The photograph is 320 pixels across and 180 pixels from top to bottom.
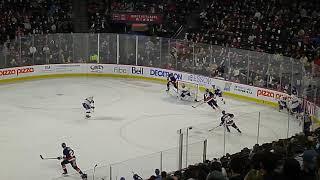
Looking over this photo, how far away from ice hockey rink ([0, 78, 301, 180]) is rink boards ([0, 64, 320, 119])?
1.35ft

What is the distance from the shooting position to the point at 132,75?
2467cm

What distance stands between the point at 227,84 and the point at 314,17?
541 centimetres

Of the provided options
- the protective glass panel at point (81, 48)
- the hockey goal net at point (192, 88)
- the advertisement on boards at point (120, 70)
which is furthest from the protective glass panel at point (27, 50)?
the hockey goal net at point (192, 88)

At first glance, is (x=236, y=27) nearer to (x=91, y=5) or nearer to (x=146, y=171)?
(x=91, y=5)

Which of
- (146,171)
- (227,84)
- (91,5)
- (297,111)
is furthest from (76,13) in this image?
(146,171)

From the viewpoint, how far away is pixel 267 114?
12750 millimetres

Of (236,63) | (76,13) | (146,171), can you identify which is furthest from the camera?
(76,13)

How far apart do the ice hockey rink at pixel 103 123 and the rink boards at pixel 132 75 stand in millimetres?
411

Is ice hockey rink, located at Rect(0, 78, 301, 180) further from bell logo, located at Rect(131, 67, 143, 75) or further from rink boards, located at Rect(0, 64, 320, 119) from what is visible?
bell logo, located at Rect(131, 67, 143, 75)

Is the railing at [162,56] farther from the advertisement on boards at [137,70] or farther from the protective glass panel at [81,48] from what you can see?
the advertisement on boards at [137,70]

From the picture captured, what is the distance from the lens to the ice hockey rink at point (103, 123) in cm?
1266

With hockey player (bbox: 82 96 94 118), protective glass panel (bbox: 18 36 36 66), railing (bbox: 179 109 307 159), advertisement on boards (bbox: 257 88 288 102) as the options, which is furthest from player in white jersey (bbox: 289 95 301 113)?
protective glass panel (bbox: 18 36 36 66)

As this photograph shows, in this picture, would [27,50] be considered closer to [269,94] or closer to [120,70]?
[120,70]

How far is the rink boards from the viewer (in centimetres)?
2028
